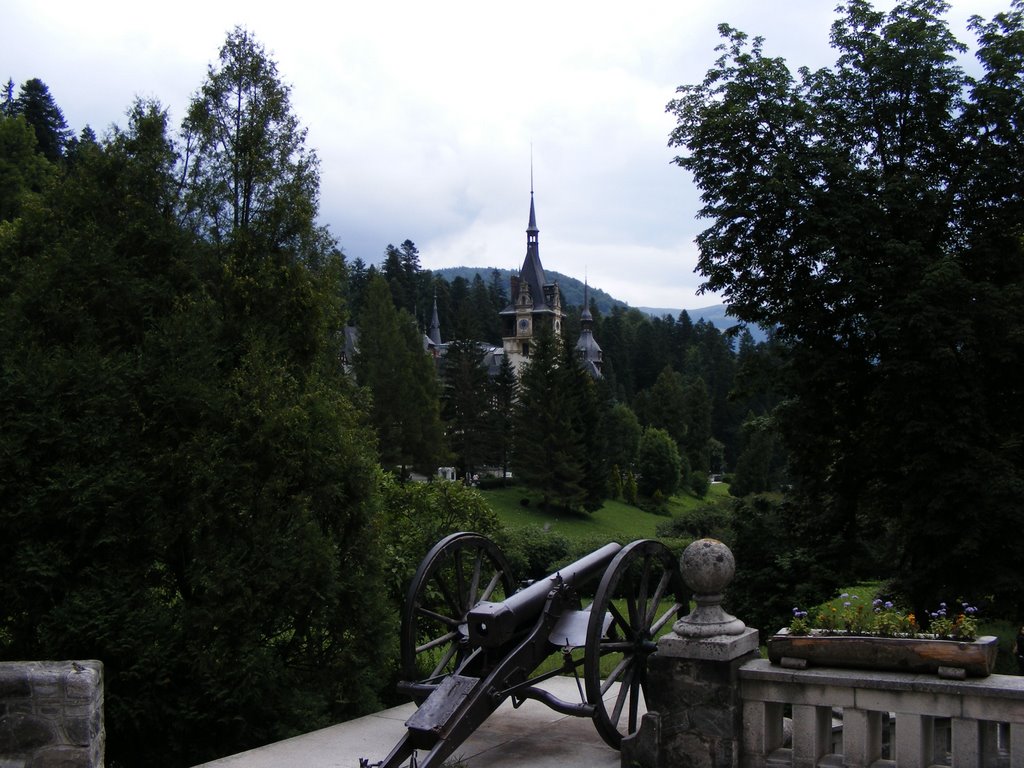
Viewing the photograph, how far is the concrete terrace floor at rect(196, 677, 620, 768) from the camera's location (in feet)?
21.6

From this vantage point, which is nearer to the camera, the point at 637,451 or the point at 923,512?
the point at 923,512

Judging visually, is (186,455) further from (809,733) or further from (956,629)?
(956,629)

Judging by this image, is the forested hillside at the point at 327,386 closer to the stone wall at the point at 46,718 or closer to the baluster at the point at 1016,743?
the stone wall at the point at 46,718

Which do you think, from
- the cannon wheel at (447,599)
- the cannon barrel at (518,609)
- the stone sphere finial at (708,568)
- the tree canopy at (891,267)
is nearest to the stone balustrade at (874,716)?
the stone sphere finial at (708,568)

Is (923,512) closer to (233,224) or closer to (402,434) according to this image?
(233,224)

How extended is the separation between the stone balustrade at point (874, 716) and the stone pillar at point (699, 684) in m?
0.14

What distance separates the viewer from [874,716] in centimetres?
545

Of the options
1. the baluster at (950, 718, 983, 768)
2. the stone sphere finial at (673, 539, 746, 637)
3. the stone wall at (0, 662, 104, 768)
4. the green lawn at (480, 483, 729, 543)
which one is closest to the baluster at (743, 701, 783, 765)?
the stone sphere finial at (673, 539, 746, 637)

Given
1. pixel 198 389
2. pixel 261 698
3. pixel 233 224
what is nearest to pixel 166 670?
pixel 261 698

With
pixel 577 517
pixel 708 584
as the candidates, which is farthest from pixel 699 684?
pixel 577 517

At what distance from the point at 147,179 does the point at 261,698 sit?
560 cm

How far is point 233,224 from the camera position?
10195 mm

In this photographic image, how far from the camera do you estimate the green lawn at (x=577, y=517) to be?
5512 cm

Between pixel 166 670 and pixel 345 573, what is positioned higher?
pixel 345 573
